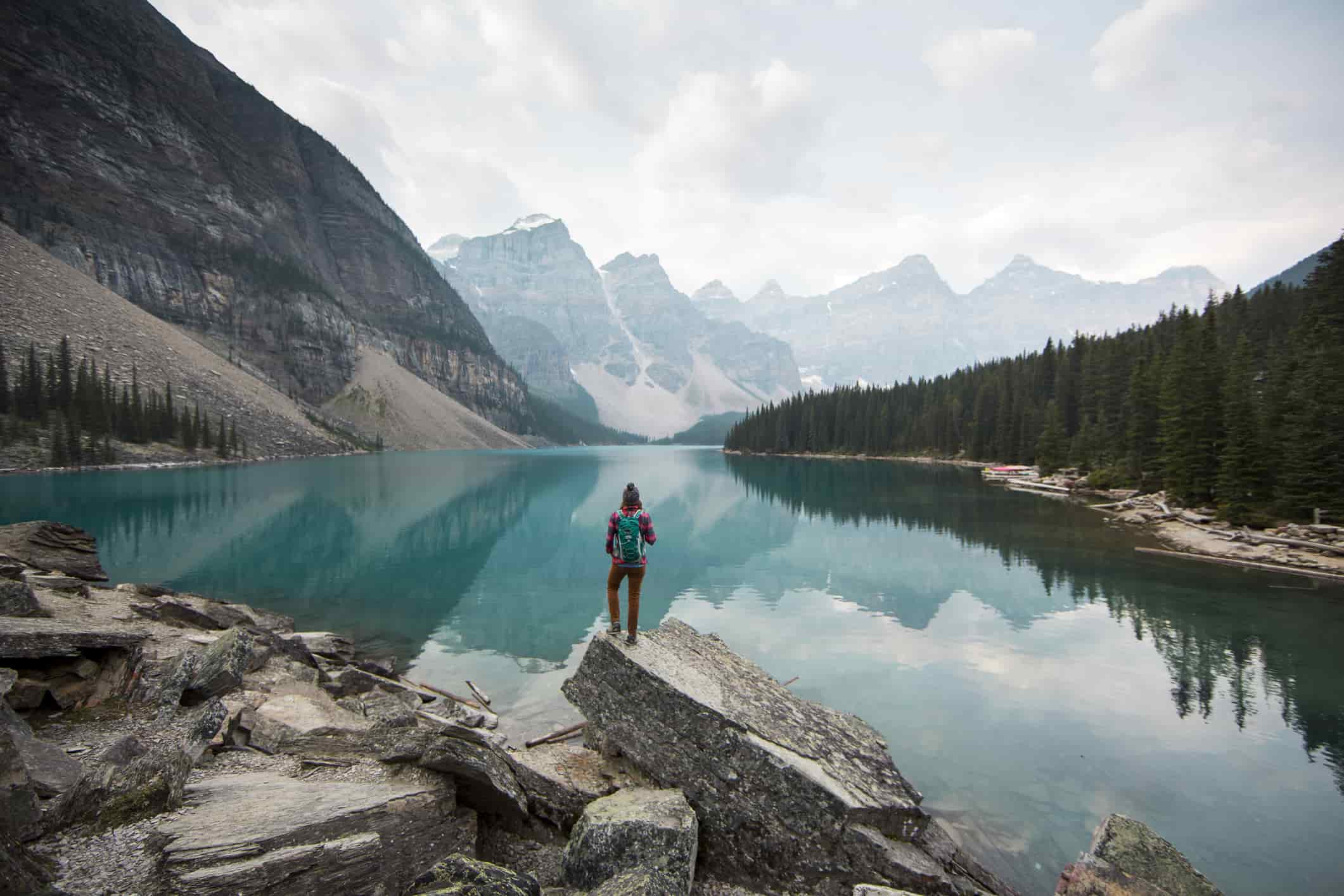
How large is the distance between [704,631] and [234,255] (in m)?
216

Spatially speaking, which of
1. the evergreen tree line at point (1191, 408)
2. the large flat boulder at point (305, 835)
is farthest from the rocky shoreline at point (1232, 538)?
the large flat boulder at point (305, 835)

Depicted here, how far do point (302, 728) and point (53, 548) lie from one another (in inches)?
582

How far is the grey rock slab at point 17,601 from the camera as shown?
1020cm

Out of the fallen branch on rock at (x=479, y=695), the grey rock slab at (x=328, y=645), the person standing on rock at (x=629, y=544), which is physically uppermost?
the person standing on rock at (x=629, y=544)

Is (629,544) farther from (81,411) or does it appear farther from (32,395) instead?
(32,395)

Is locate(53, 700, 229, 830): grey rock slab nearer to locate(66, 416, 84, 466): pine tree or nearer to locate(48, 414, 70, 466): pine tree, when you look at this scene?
locate(48, 414, 70, 466): pine tree

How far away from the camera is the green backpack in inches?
408

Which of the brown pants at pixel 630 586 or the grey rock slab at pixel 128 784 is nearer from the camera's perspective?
the grey rock slab at pixel 128 784

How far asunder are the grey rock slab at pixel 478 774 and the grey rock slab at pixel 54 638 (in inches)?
267

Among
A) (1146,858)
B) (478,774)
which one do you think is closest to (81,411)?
(478,774)

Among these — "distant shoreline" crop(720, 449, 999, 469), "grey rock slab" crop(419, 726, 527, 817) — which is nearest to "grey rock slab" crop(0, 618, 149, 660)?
"grey rock slab" crop(419, 726, 527, 817)

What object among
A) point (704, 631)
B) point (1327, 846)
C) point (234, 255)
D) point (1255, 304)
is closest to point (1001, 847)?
point (1327, 846)

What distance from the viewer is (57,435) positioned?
75125 millimetres

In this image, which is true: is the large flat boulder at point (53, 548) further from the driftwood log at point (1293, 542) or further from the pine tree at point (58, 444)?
the pine tree at point (58, 444)
